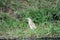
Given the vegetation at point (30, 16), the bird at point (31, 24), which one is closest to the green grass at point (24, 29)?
the vegetation at point (30, 16)

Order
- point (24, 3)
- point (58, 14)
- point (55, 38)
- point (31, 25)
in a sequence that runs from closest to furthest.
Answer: point (55, 38), point (31, 25), point (58, 14), point (24, 3)

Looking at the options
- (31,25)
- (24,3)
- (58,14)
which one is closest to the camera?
(31,25)

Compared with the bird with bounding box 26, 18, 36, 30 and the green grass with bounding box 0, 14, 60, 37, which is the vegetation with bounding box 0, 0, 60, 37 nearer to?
the green grass with bounding box 0, 14, 60, 37

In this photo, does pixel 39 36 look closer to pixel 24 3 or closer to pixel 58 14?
pixel 58 14

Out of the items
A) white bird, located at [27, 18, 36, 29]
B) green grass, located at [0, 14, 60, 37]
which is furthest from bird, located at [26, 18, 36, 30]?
green grass, located at [0, 14, 60, 37]

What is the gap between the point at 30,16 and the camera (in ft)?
54.9

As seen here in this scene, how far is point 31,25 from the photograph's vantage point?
1570 cm

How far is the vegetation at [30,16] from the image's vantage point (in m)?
15.2

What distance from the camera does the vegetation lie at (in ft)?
49.9

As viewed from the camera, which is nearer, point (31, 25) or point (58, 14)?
point (31, 25)

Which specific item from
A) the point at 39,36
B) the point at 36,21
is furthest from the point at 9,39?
the point at 36,21

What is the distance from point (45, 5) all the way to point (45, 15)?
0.95 metres

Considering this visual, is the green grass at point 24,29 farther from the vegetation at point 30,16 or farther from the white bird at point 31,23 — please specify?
the white bird at point 31,23

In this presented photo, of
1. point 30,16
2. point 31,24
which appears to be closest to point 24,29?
point 31,24
